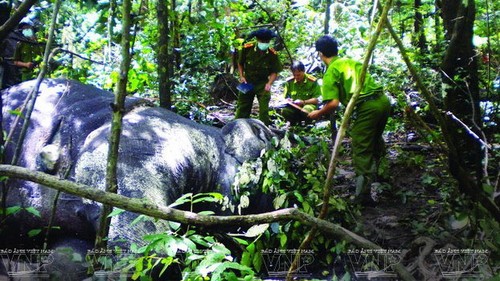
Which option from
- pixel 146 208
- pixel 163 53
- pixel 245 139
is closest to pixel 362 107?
Result: pixel 245 139

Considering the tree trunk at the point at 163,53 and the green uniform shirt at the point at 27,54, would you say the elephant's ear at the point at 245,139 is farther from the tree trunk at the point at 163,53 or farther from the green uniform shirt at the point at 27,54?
the green uniform shirt at the point at 27,54

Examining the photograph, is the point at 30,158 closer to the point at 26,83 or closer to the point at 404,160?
the point at 26,83

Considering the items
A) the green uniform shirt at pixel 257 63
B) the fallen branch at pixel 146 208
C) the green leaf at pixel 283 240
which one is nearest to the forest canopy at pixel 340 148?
the green leaf at pixel 283 240

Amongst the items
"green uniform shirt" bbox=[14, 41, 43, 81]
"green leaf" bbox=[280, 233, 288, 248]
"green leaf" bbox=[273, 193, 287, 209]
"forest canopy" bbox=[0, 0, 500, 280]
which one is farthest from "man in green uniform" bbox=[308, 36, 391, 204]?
"green uniform shirt" bbox=[14, 41, 43, 81]

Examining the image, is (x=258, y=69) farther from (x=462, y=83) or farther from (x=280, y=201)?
(x=280, y=201)

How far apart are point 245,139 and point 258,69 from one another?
2625mm

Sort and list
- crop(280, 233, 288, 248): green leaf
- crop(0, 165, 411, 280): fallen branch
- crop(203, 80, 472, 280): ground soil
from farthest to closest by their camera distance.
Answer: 1. crop(280, 233, 288, 248): green leaf
2. crop(203, 80, 472, 280): ground soil
3. crop(0, 165, 411, 280): fallen branch

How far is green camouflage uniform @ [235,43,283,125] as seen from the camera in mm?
7293

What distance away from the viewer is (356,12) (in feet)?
15.4

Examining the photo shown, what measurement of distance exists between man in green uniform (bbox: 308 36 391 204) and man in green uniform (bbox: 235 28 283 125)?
5.85ft

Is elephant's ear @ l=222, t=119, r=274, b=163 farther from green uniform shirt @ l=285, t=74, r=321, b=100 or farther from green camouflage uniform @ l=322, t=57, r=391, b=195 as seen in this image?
green uniform shirt @ l=285, t=74, r=321, b=100

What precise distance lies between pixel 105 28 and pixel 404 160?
11.1ft

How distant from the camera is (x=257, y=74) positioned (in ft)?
24.3

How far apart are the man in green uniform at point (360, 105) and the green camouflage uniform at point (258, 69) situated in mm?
1788
